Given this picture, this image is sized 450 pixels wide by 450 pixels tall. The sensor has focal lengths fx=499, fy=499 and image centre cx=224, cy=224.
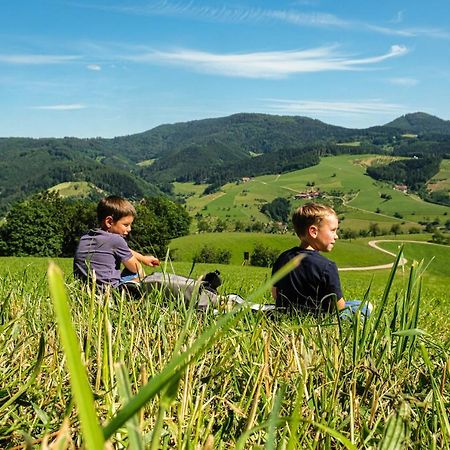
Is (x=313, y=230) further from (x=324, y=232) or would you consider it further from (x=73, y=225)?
(x=73, y=225)

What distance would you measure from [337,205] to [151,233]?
142467 millimetres

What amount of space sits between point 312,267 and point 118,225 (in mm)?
2651

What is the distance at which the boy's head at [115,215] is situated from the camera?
6.25 metres

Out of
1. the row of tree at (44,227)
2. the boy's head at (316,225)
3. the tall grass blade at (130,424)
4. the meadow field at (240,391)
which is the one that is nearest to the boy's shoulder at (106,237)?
the boy's head at (316,225)

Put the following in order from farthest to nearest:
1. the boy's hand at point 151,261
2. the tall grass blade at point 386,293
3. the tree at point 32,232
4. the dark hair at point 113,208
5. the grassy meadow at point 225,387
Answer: the tree at point 32,232, the dark hair at point 113,208, the boy's hand at point 151,261, the tall grass blade at point 386,293, the grassy meadow at point 225,387

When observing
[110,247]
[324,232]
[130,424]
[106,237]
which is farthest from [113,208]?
[130,424]

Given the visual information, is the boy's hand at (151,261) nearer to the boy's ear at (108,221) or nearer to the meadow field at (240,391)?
the boy's ear at (108,221)

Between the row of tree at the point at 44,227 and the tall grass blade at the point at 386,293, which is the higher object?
the tall grass blade at the point at 386,293

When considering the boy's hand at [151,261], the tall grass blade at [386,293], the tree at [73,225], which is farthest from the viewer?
the tree at [73,225]

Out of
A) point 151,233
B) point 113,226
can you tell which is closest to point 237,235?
point 151,233

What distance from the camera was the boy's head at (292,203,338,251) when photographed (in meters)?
5.56

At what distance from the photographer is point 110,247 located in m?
5.96

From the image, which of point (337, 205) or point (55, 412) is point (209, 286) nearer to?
Answer: point (55, 412)

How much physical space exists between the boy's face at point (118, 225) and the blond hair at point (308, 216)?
7.11 ft
